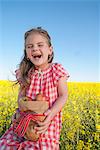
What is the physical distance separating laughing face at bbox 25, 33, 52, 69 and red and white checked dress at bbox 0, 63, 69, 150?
0.09 metres

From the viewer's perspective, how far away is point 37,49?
2777mm

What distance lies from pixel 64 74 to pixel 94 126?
1286 mm

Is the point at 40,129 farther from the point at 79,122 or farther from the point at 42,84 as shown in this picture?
the point at 79,122

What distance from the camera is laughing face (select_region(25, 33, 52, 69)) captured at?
279 cm

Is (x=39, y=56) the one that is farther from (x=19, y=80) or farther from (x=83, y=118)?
(x=83, y=118)

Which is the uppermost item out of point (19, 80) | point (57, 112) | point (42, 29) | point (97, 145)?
point (42, 29)

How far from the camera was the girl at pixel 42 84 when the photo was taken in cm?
266

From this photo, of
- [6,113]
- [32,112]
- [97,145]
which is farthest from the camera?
[6,113]

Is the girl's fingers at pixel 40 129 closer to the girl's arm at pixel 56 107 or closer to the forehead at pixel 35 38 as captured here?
the girl's arm at pixel 56 107

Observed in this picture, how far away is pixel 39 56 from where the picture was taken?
2805 mm

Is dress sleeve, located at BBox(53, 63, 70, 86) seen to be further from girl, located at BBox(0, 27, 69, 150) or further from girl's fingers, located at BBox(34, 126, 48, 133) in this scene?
girl's fingers, located at BBox(34, 126, 48, 133)

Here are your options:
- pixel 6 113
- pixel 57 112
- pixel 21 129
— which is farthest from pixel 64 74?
pixel 6 113

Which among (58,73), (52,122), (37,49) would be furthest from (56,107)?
(37,49)

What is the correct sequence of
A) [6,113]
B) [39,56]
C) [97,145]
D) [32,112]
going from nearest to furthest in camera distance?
1. [32,112]
2. [39,56]
3. [97,145]
4. [6,113]
